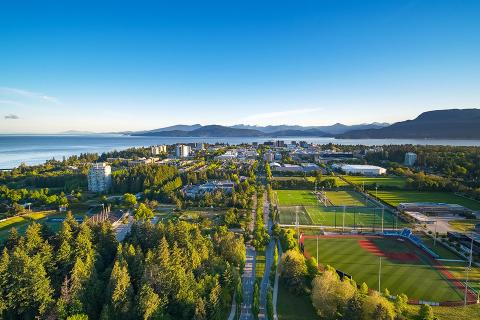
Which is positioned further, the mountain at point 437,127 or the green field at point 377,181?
the mountain at point 437,127

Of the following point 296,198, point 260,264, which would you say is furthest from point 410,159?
point 260,264

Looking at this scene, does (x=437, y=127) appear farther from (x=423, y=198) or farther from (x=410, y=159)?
(x=423, y=198)

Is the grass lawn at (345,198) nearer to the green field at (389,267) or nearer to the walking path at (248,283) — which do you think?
the green field at (389,267)

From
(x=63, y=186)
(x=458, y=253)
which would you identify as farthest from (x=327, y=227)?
(x=63, y=186)

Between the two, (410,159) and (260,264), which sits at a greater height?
(410,159)

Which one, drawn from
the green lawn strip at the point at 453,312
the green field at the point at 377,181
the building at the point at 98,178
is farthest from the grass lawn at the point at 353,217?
the building at the point at 98,178

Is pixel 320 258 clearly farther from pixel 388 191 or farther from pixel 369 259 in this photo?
pixel 388 191

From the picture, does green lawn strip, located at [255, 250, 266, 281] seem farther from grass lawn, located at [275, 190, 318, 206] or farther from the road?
grass lawn, located at [275, 190, 318, 206]
